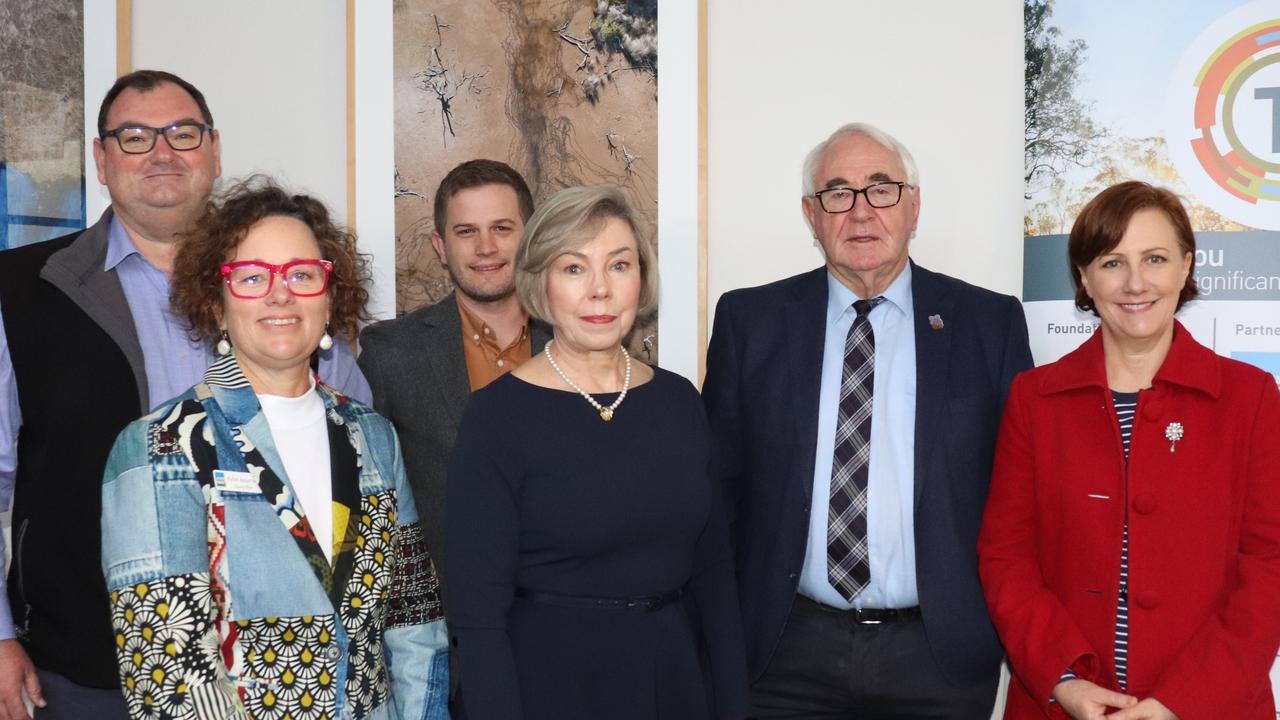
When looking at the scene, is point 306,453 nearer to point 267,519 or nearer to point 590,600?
point 267,519

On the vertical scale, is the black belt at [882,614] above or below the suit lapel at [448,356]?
below

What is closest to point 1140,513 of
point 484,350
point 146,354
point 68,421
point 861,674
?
point 861,674

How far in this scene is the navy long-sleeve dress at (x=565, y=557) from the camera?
1.89 meters

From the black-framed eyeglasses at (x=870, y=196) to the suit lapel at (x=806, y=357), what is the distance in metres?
0.20

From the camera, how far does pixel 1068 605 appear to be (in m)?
2.25

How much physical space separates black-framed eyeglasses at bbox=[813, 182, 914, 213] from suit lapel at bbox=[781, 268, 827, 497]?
20cm

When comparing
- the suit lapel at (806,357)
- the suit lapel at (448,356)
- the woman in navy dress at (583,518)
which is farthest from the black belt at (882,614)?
the suit lapel at (448,356)

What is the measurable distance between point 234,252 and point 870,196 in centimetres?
152

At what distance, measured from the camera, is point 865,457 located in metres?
2.49

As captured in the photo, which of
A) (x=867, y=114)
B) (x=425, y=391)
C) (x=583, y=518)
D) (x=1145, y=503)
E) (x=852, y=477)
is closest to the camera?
(x=583, y=518)

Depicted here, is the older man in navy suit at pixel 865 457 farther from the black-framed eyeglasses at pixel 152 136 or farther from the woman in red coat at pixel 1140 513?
the black-framed eyeglasses at pixel 152 136

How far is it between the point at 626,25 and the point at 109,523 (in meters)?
2.23

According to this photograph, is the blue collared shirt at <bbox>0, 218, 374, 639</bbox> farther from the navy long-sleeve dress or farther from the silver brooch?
the silver brooch

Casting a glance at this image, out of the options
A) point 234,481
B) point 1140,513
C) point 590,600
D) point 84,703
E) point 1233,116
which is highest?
point 1233,116
